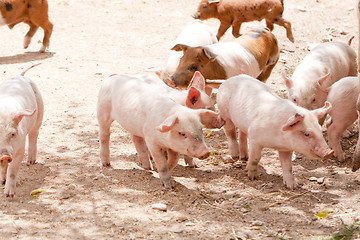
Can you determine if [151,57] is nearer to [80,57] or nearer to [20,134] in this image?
[80,57]

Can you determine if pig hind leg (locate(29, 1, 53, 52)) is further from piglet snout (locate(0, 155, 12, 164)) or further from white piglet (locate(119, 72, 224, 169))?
piglet snout (locate(0, 155, 12, 164))

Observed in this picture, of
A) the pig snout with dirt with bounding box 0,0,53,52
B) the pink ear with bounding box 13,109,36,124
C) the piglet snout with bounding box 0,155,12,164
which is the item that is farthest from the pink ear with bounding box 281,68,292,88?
the pig snout with dirt with bounding box 0,0,53,52

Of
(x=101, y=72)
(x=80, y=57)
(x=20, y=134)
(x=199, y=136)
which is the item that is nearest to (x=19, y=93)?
(x=20, y=134)

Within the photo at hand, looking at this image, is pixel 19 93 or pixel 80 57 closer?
pixel 19 93

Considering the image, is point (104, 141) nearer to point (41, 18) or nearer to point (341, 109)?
point (341, 109)

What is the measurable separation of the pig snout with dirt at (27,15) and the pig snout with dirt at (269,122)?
5.31 meters

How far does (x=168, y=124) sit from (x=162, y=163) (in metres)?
0.54

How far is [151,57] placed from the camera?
9.76 metres

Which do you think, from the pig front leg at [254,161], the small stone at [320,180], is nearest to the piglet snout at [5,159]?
the pig front leg at [254,161]

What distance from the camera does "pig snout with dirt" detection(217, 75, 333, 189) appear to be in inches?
191

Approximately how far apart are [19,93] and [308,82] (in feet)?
10.2

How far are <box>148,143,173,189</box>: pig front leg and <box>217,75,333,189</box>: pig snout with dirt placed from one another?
80 cm

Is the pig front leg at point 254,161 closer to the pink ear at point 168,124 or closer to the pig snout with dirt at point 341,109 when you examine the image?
the pink ear at point 168,124

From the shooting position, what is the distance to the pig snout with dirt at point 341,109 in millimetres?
5852
